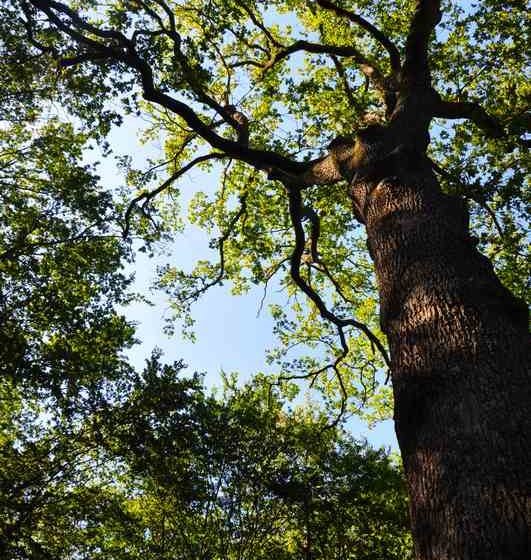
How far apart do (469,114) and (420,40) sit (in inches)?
60.4

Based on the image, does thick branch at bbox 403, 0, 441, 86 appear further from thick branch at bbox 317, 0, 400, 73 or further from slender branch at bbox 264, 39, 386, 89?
slender branch at bbox 264, 39, 386, 89

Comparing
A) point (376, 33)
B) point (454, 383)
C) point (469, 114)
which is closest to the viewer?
point (454, 383)

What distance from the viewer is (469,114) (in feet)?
24.1

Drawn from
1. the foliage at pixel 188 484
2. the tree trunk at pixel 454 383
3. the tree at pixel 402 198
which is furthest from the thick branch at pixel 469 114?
the foliage at pixel 188 484

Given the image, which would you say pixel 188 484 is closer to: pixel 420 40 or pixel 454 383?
pixel 454 383

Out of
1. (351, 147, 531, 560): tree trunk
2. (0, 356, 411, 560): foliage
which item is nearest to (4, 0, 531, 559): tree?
(351, 147, 531, 560): tree trunk

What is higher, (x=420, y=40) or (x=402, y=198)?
(x=420, y=40)

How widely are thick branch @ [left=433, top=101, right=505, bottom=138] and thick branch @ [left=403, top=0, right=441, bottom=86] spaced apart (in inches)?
20.7

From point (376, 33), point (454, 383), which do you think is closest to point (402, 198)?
point (454, 383)

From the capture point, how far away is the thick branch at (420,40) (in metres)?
6.37

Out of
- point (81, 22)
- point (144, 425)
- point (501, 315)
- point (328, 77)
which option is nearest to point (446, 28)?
point (328, 77)

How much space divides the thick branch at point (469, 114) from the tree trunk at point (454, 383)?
3457 mm

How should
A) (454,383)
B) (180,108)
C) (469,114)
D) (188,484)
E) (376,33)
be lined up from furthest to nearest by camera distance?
(188,484)
(376,33)
(469,114)
(180,108)
(454,383)

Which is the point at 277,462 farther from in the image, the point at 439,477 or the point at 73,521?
the point at 439,477
